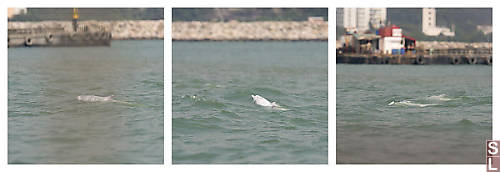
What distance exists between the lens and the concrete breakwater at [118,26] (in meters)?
16.9

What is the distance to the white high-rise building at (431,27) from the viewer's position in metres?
18.1

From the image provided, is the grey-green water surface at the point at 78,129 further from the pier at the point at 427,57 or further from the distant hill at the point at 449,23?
the distant hill at the point at 449,23

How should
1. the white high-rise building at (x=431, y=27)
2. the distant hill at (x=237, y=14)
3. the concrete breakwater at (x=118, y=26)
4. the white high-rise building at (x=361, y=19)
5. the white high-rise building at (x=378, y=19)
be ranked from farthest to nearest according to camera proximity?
1. the distant hill at (x=237, y=14)
2. the white high-rise building at (x=378, y=19)
3. the white high-rise building at (x=431, y=27)
4. the white high-rise building at (x=361, y=19)
5. the concrete breakwater at (x=118, y=26)

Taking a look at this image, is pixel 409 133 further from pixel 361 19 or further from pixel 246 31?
pixel 246 31

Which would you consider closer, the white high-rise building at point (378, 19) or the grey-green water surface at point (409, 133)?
the grey-green water surface at point (409, 133)

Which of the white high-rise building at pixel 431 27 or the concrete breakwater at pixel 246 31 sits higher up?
the concrete breakwater at pixel 246 31

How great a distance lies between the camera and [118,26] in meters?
27.4

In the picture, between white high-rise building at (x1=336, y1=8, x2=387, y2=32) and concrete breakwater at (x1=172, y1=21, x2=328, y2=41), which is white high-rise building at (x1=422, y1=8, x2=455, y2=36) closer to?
white high-rise building at (x1=336, y1=8, x2=387, y2=32)

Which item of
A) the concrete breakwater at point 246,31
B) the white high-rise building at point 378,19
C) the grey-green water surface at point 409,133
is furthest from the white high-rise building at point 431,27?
the concrete breakwater at point 246,31

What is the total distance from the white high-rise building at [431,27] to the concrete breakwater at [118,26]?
303 inches

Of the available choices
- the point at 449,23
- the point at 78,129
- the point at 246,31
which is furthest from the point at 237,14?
the point at 78,129

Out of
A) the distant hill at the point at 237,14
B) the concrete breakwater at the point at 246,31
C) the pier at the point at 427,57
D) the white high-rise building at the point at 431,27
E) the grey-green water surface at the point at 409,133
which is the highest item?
the distant hill at the point at 237,14

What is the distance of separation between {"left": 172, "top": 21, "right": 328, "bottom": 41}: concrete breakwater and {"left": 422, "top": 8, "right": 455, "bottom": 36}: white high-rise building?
49.8 feet

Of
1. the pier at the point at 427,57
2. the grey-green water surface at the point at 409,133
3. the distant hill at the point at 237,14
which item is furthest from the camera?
the distant hill at the point at 237,14
